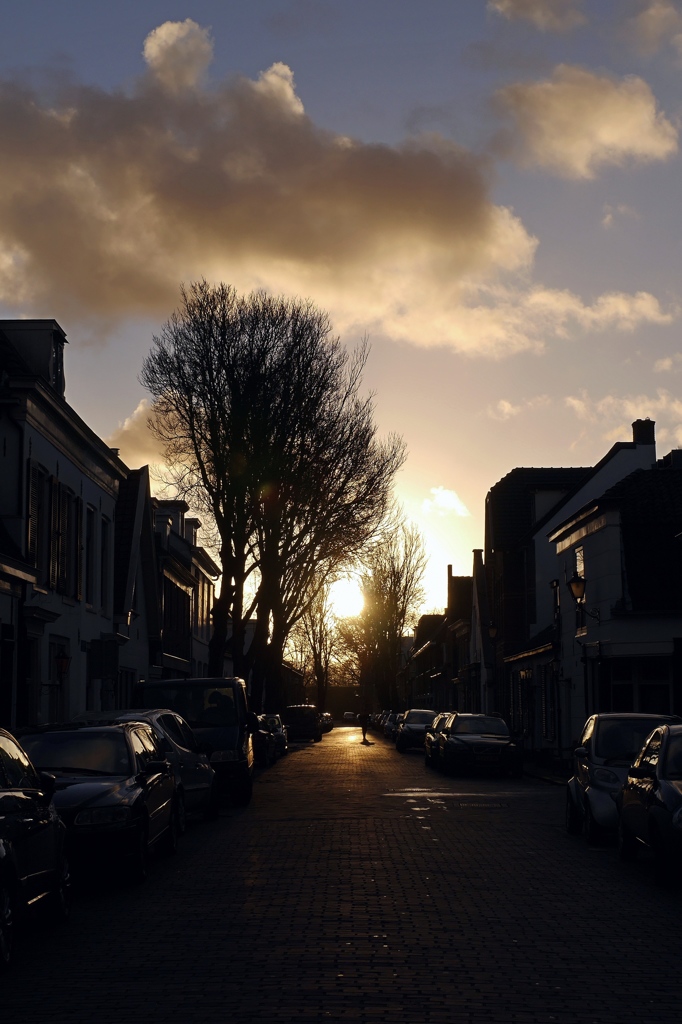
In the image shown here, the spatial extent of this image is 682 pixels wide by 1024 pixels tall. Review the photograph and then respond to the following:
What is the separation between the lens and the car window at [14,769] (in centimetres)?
985

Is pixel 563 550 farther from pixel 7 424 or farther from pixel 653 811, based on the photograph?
pixel 653 811

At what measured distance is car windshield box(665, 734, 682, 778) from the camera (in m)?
13.5

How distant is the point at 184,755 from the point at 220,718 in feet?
19.0

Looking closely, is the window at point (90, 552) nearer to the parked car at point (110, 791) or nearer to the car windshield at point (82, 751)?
the parked car at point (110, 791)

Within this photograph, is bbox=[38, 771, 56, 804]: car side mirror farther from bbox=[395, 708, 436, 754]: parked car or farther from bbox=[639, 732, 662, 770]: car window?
bbox=[395, 708, 436, 754]: parked car

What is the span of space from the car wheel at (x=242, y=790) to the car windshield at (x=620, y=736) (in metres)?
7.99

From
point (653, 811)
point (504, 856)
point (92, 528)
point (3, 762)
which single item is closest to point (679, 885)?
point (653, 811)

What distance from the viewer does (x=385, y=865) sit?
46.8 ft

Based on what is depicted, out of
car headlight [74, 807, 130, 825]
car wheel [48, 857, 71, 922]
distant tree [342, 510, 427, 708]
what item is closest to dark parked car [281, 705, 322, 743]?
distant tree [342, 510, 427, 708]

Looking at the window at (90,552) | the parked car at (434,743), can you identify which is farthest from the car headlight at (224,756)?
the parked car at (434,743)

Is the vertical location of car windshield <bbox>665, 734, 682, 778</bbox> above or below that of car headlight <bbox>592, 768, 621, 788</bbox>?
above

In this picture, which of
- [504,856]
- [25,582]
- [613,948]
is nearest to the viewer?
[613,948]

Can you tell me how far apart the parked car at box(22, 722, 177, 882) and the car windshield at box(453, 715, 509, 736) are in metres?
20.0

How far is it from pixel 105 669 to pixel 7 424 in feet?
15.8
